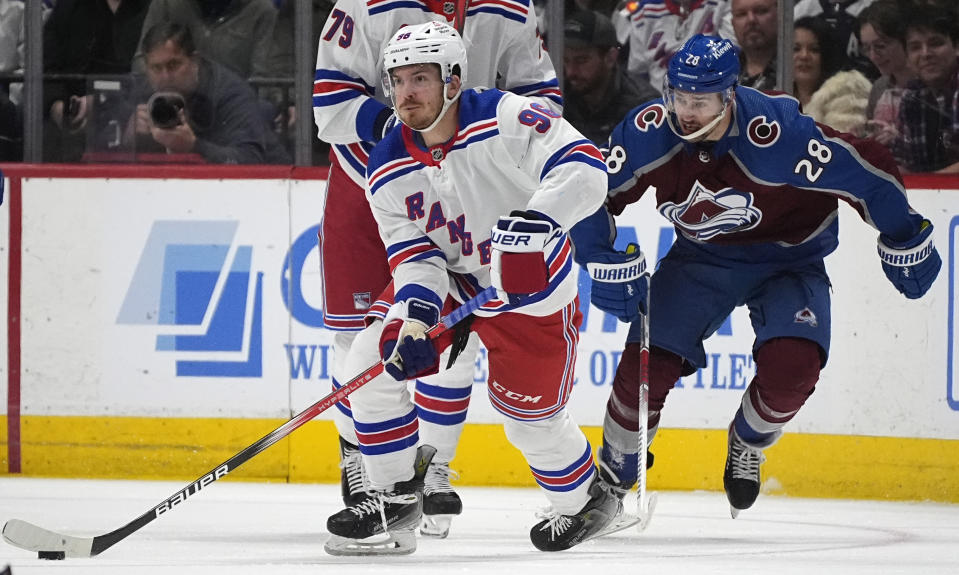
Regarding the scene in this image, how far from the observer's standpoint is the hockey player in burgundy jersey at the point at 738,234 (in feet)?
12.7

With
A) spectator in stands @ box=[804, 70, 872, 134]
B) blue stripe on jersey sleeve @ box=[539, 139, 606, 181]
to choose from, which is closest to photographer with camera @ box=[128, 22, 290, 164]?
spectator in stands @ box=[804, 70, 872, 134]

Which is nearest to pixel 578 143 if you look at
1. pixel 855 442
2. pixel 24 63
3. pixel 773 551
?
pixel 773 551

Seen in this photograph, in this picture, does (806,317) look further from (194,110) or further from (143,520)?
(194,110)

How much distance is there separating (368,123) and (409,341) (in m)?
0.75

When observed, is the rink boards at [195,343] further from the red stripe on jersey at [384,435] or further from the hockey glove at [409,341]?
the hockey glove at [409,341]

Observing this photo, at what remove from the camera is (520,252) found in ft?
11.1

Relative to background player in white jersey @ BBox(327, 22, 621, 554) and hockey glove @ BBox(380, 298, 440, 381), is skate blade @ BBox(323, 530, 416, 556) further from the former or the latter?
hockey glove @ BBox(380, 298, 440, 381)

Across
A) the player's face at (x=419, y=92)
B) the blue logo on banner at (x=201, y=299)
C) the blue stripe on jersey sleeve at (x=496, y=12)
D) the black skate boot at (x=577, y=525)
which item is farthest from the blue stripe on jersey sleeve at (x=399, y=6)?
the blue logo on banner at (x=201, y=299)

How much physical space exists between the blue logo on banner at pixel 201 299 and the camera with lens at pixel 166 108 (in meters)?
0.50

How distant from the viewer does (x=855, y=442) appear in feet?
16.7

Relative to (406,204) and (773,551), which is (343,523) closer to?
(406,204)

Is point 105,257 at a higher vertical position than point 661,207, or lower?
lower

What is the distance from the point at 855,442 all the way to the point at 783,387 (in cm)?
122

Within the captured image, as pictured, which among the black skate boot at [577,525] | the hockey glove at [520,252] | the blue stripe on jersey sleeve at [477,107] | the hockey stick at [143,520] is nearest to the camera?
the hockey glove at [520,252]
